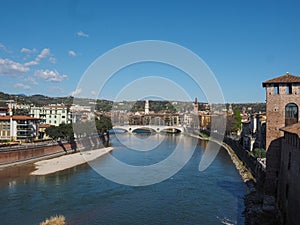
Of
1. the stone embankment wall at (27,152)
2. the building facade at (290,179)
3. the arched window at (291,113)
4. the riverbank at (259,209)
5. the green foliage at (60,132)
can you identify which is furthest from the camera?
the green foliage at (60,132)

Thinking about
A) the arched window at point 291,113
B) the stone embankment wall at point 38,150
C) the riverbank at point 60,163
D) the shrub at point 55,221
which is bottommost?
the shrub at point 55,221

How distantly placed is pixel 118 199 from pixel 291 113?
1023cm

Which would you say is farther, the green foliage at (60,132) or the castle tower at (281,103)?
the green foliage at (60,132)

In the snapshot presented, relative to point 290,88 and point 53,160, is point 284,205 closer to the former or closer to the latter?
point 290,88

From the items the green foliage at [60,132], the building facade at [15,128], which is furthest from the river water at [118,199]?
the building facade at [15,128]

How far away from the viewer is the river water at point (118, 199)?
14381 millimetres

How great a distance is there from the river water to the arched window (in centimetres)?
506

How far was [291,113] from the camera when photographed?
50.0ft

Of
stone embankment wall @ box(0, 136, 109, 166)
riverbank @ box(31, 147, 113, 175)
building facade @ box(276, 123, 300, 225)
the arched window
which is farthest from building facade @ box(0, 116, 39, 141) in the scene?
building facade @ box(276, 123, 300, 225)

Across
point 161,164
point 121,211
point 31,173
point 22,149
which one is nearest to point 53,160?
point 22,149

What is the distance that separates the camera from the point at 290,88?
1545 centimetres

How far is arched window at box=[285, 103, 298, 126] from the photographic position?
1512cm

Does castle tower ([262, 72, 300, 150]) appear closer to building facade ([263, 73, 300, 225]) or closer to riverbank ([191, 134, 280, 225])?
building facade ([263, 73, 300, 225])

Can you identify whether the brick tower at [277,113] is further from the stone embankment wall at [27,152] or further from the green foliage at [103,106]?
the green foliage at [103,106]
